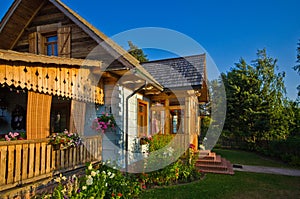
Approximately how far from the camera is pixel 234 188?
20.4ft

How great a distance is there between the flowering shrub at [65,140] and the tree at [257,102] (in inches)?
603

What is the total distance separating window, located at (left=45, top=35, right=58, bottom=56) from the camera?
7652 mm

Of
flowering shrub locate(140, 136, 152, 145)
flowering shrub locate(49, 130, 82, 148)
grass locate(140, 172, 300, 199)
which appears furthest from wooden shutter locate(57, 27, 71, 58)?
grass locate(140, 172, 300, 199)

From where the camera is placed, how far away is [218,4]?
9.29m

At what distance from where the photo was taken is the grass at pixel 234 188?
5.46m

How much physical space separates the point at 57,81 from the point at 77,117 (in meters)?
1.35

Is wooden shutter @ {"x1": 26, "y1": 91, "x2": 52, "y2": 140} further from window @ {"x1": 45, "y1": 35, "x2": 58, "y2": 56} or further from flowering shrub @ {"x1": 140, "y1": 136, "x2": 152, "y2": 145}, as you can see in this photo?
Result: flowering shrub @ {"x1": 140, "y1": 136, "x2": 152, "y2": 145}

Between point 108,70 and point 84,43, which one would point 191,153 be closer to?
point 108,70

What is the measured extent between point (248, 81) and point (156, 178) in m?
15.4

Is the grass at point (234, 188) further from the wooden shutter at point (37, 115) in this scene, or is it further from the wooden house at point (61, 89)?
the wooden shutter at point (37, 115)

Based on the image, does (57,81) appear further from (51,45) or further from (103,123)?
(51,45)

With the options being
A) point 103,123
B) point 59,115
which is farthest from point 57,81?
point 59,115

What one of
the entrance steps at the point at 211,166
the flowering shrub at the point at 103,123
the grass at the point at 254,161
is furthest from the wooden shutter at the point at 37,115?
the grass at the point at 254,161

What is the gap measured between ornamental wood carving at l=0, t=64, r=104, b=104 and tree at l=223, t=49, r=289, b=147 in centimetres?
1465
